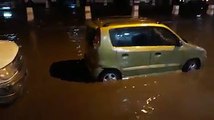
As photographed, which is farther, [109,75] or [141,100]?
[109,75]

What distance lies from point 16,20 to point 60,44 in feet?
16.7

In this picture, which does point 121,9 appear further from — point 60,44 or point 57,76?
point 57,76

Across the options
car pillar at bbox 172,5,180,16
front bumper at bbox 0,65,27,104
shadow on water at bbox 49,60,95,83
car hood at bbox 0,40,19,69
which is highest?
car pillar at bbox 172,5,180,16

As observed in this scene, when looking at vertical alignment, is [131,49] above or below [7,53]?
below

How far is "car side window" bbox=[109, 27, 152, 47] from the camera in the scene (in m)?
8.35

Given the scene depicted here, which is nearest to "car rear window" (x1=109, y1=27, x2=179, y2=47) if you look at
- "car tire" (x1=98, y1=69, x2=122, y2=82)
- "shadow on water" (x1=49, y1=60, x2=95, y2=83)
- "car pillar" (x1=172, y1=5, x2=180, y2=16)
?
"car tire" (x1=98, y1=69, x2=122, y2=82)

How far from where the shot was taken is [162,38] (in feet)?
29.3

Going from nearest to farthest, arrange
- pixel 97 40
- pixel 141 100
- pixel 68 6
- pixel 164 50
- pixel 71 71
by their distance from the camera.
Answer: pixel 141 100, pixel 97 40, pixel 164 50, pixel 71 71, pixel 68 6

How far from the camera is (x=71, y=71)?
9.73 meters

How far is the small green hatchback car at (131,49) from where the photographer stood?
8320 mm

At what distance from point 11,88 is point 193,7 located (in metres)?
14.7

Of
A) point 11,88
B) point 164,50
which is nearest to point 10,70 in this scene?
point 11,88

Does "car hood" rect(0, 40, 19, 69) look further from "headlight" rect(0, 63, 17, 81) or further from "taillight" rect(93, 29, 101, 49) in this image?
"taillight" rect(93, 29, 101, 49)

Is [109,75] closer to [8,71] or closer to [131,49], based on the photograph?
[131,49]
